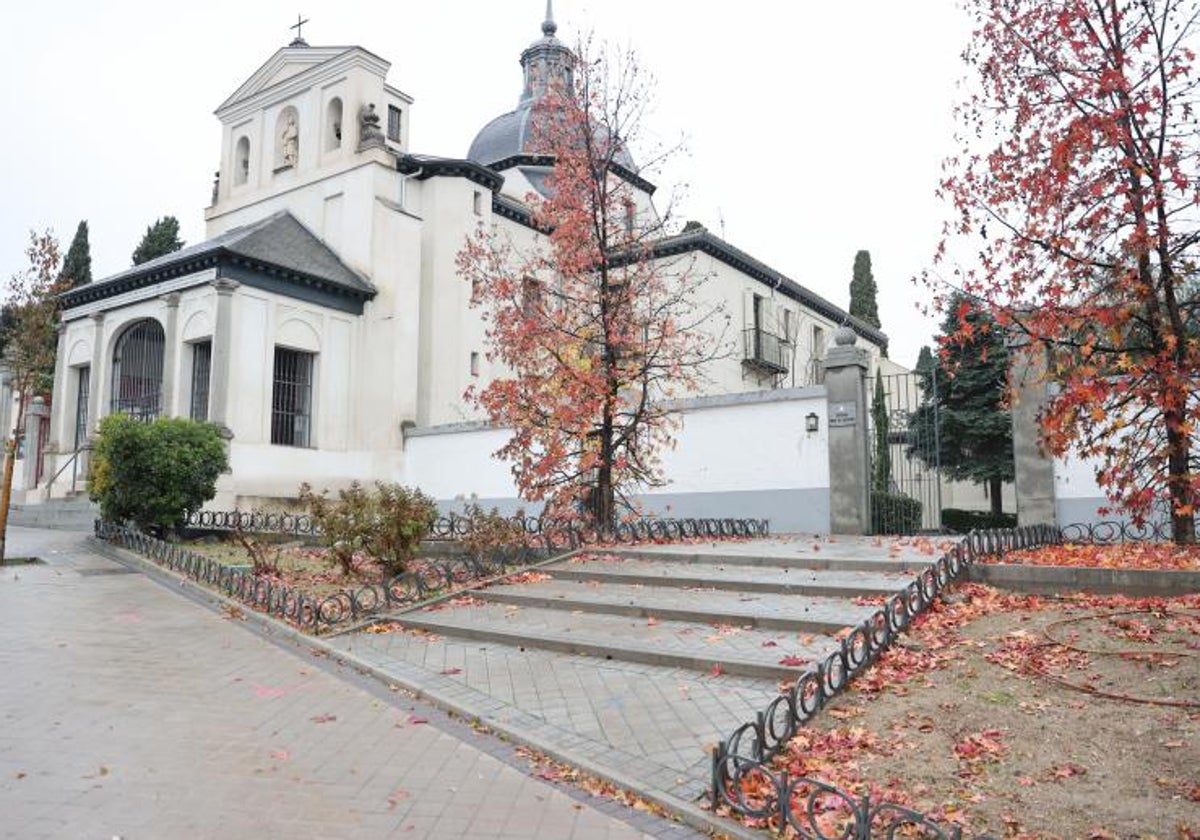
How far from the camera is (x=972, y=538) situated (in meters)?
8.25

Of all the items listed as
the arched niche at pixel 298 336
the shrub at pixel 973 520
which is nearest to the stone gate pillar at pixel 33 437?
the arched niche at pixel 298 336

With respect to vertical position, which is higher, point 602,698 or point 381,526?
point 381,526

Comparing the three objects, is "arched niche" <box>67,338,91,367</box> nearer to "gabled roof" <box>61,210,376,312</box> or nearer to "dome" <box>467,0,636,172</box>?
"gabled roof" <box>61,210,376,312</box>

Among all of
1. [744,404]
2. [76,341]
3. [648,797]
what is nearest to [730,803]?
[648,797]

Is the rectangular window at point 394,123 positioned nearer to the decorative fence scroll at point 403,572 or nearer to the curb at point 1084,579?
the decorative fence scroll at point 403,572

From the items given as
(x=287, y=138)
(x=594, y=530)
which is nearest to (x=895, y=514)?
(x=594, y=530)

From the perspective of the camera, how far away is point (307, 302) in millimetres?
22797

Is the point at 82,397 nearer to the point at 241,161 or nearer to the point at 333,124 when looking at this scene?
the point at 241,161

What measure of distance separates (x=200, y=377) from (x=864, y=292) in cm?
2981

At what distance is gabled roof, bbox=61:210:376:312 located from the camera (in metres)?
21.2

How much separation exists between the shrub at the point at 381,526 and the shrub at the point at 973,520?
47.4ft

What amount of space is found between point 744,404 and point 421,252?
13.2 metres

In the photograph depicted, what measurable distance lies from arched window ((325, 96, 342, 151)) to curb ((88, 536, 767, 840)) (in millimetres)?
17694

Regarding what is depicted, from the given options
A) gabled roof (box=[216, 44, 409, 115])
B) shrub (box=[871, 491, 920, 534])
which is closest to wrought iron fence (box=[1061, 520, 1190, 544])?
shrub (box=[871, 491, 920, 534])
